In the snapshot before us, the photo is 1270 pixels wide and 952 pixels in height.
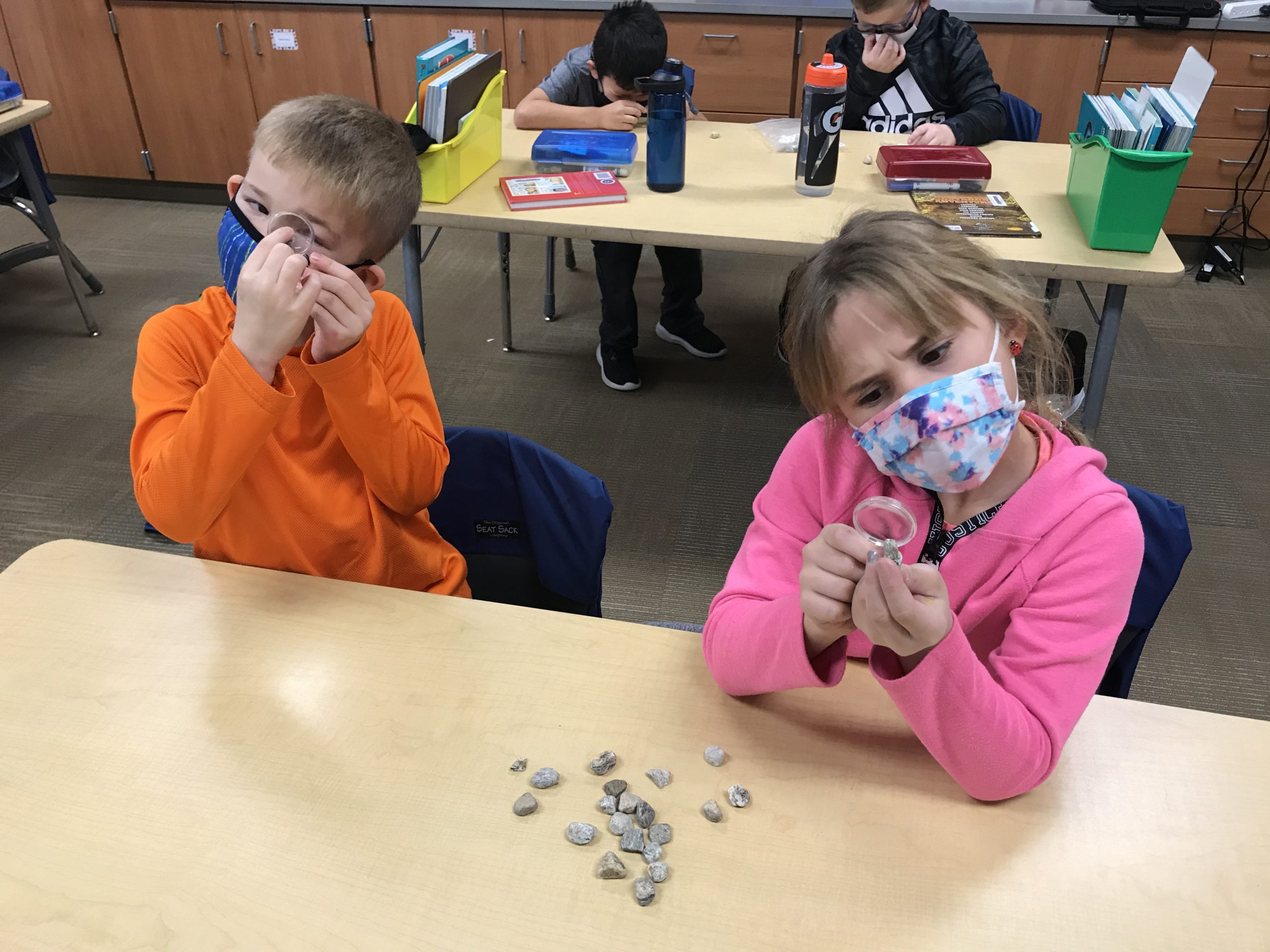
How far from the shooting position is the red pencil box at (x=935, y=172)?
220cm

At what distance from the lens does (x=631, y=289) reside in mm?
3062

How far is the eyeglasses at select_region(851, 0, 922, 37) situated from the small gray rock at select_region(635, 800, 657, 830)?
8.27 ft

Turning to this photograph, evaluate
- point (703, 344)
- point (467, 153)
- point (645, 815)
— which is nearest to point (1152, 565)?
point (645, 815)

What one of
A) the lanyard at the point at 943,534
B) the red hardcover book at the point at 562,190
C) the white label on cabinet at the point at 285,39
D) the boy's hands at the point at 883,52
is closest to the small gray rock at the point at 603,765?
the lanyard at the point at 943,534

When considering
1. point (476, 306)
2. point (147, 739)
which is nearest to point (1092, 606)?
point (147, 739)

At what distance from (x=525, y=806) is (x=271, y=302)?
58 cm

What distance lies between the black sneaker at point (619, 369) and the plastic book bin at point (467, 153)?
2.73ft

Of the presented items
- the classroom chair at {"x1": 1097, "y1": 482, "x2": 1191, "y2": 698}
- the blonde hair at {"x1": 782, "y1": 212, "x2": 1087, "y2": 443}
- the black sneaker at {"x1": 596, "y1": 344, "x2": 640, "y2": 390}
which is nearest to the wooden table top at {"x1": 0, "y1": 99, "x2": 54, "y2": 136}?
the black sneaker at {"x1": 596, "y1": 344, "x2": 640, "y2": 390}

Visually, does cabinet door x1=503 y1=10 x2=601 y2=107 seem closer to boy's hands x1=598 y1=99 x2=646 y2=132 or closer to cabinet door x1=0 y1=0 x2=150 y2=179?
boy's hands x1=598 y1=99 x2=646 y2=132

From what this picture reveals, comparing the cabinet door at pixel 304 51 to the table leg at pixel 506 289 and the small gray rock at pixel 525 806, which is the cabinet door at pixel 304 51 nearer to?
the table leg at pixel 506 289

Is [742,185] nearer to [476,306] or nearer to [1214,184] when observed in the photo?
[476,306]

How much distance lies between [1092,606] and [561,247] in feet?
11.2

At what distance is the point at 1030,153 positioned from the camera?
2.48 meters

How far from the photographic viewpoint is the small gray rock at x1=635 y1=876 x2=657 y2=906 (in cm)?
77
